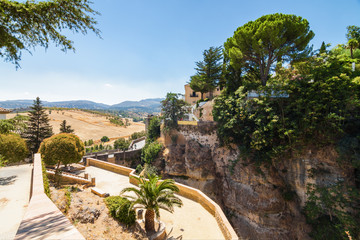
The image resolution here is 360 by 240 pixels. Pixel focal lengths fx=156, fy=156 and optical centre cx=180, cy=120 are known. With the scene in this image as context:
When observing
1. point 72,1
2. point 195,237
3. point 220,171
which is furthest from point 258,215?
point 72,1

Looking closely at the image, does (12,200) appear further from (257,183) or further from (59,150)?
(257,183)

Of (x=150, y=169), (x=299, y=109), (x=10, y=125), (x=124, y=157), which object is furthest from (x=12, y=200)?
(x=299, y=109)

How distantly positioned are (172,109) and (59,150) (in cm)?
1596

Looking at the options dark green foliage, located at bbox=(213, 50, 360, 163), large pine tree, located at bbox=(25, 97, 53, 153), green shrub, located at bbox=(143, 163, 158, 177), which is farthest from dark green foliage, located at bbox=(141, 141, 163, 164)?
large pine tree, located at bbox=(25, 97, 53, 153)

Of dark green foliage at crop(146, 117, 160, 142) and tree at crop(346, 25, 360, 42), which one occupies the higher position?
tree at crop(346, 25, 360, 42)

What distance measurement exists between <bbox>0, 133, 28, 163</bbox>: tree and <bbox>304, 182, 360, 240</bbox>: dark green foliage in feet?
90.1

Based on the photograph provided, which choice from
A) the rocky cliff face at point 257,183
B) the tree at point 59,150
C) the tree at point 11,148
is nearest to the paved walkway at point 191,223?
the tree at point 59,150

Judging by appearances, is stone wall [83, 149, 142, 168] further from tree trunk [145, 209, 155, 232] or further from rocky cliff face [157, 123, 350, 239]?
tree trunk [145, 209, 155, 232]

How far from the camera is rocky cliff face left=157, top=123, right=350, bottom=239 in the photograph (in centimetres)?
1509

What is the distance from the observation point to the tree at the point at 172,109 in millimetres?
25328

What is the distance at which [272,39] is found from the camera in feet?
52.2

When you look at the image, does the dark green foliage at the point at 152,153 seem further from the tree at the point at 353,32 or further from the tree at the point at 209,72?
the tree at the point at 353,32

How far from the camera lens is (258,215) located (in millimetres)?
16984

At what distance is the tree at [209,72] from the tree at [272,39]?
756 centimetres
